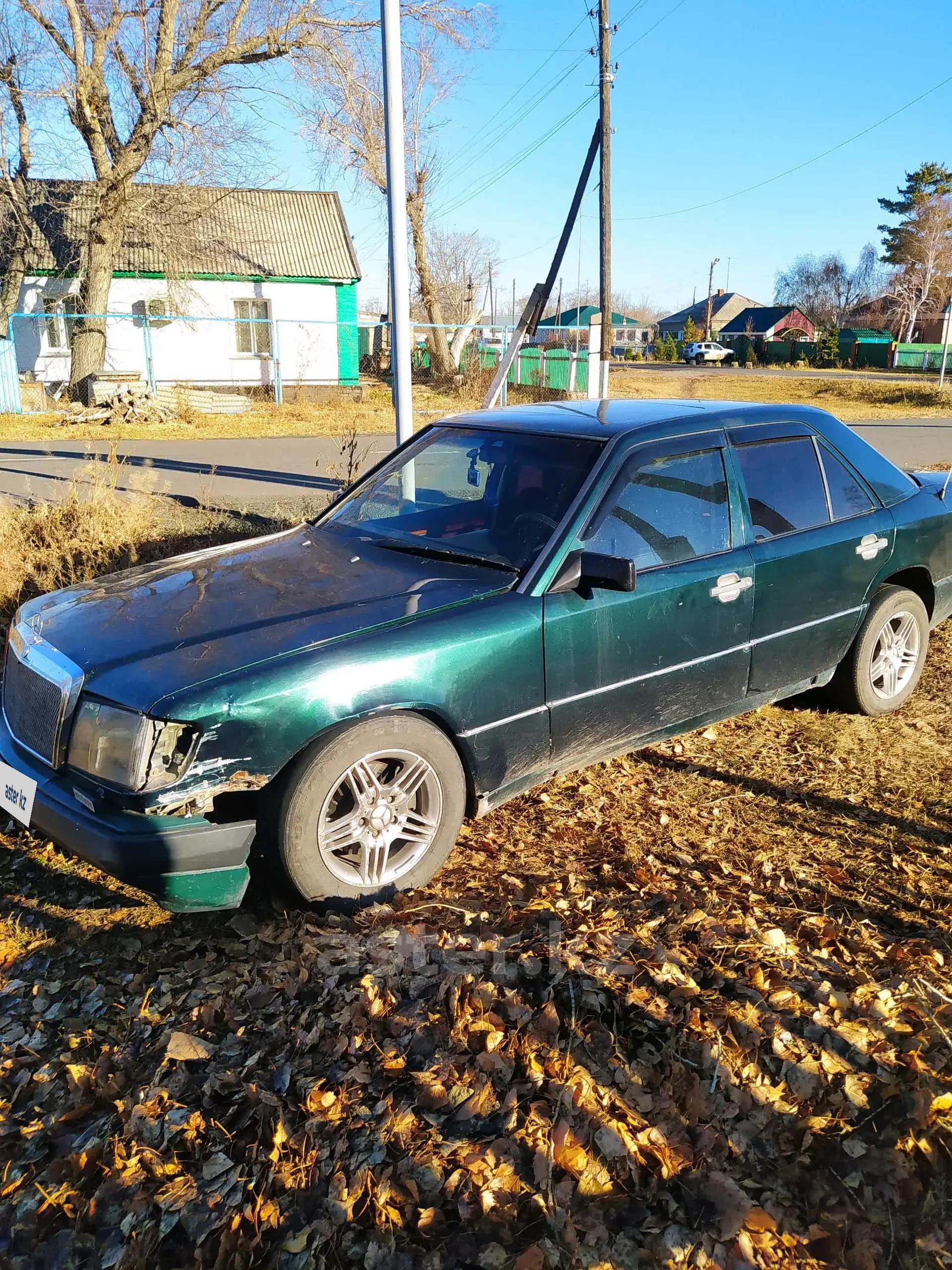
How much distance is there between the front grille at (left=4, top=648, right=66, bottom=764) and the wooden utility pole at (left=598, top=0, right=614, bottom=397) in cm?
1917

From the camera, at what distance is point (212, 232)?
2762cm

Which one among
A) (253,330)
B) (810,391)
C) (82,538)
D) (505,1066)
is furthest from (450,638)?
(810,391)

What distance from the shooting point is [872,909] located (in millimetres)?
3264

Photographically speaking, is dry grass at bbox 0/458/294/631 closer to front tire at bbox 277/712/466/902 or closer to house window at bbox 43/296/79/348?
front tire at bbox 277/712/466/902

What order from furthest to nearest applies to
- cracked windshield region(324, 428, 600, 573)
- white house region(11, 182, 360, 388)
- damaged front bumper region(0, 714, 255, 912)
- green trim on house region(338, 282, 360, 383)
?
green trim on house region(338, 282, 360, 383)
white house region(11, 182, 360, 388)
cracked windshield region(324, 428, 600, 573)
damaged front bumper region(0, 714, 255, 912)

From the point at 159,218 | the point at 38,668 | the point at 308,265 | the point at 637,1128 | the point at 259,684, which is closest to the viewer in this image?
the point at 637,1128

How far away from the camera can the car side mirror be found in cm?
338

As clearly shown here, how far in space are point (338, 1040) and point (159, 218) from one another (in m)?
25.1

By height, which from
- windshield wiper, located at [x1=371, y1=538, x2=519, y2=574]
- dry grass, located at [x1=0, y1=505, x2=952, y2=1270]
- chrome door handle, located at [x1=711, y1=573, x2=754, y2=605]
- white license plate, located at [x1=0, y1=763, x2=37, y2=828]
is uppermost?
windshield wiper, located at [x1=371, y1=538, x2=519, y2=574]

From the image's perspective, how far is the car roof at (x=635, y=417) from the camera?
3.99m

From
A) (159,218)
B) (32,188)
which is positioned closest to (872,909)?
(159,218)

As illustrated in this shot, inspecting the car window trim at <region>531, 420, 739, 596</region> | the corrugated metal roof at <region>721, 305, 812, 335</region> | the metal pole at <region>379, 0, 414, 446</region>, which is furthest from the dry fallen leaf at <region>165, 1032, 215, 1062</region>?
the corrugated metal roof at <region>721, 305, 812, 335</region>

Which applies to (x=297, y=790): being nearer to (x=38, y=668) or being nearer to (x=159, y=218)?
(x=38, y=668)

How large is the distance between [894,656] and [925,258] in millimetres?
69995
